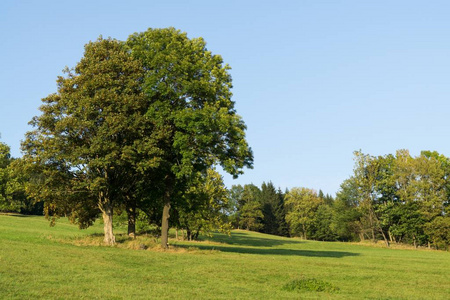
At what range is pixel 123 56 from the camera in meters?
36.6

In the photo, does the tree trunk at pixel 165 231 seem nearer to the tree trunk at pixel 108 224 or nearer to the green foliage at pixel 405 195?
the tree trunk at pixel 108 224

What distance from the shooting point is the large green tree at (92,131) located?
110ft

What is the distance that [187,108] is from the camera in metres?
35.3

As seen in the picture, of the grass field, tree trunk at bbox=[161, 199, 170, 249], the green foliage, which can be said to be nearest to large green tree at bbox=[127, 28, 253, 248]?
tree trunk at bbox=[161, 199, 170, 249]

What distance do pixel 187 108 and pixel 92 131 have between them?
8.69 metres

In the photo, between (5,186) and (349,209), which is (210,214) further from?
(5,186)

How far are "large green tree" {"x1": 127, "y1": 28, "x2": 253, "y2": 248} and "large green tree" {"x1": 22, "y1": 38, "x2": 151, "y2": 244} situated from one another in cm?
173

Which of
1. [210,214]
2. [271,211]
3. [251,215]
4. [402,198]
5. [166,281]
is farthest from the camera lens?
[271,211]

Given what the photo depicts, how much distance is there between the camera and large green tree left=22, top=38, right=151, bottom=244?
33.5 meters

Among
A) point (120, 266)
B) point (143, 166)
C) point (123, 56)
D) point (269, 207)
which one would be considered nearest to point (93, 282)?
point (120, 266)

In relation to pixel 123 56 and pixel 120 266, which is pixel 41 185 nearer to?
pixel 123 56

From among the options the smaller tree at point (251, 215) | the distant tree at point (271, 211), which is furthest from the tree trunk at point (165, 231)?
the distant tree at point (271, 211)

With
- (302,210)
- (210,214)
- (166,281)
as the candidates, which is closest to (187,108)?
(166,281)

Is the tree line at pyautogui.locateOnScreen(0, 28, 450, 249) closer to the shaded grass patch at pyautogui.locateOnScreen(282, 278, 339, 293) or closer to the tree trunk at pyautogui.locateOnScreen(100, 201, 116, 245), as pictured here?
the tree trunk at pyautogui.locateOnScreen(100, 201, 116, 245)
